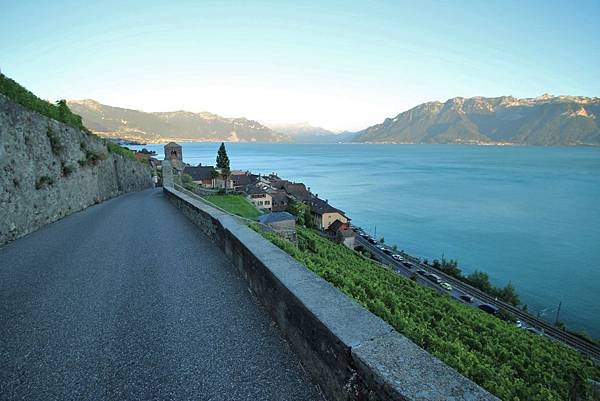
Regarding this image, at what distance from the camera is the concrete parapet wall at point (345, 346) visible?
6.61 ft

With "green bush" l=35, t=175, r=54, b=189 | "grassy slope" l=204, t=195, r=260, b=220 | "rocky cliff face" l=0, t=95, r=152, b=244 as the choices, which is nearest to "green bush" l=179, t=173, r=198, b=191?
"grassy slope" l=204, t=195, r=260, b=220

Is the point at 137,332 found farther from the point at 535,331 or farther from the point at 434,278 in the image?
the point at 434,278

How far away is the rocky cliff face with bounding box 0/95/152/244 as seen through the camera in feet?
30.0

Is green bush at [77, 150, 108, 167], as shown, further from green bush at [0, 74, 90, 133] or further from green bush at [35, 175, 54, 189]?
green bush at [35, 175, 54, 189]

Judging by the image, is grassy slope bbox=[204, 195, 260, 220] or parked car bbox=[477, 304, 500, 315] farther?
parked car bbox=[477, 304, 500, 315]

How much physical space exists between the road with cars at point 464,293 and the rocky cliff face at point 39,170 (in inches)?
1076

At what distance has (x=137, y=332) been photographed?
13.3 ft

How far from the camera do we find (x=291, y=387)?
3.07 meters

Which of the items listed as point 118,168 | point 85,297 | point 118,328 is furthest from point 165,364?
point 118,168

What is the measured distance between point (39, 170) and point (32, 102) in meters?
3.44

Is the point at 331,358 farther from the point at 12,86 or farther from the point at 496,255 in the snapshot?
the point at 496,255

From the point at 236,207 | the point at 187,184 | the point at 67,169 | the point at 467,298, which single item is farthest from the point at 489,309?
the point at 67,169

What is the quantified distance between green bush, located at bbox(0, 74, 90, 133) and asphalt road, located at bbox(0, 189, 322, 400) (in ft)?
22.9

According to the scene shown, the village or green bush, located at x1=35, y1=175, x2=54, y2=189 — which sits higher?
green bush, located at x1=35, y1=175, x2=54, y2=189
